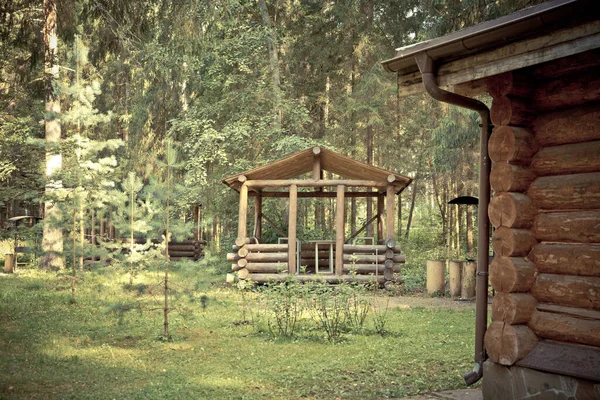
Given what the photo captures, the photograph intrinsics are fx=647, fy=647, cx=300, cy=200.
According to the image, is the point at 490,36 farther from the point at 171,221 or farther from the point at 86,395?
the point at 171,221

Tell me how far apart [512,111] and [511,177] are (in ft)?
2.15

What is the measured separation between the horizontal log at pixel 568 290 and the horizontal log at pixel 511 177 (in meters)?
0.91

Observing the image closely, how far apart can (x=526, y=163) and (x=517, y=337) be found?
1.73 metres

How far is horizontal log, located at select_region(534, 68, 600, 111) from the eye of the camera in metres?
5.96

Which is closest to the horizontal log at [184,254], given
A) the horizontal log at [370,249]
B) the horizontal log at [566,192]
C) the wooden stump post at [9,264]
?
the wooden stump post at [9,264]

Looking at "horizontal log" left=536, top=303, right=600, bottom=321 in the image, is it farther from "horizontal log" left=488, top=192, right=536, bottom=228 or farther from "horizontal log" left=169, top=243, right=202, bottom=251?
"horizontal log" left=169, top=243, right=202, bottom=251

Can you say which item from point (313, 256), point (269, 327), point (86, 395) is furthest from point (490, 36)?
point (313, 256)

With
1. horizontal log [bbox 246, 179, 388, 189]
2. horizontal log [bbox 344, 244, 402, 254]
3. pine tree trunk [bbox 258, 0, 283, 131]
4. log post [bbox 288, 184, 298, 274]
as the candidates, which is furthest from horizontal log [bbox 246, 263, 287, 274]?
pine tree trunk [bbox 258, 0, 283, 131]

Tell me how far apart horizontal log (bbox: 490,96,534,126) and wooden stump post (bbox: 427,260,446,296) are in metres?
10.8

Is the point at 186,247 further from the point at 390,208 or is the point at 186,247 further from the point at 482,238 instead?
the point at 482,238

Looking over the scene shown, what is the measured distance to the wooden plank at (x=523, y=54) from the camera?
532 cm

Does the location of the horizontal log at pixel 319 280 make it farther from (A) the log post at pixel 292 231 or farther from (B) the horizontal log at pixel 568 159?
(B) the horizontal log at pixel 568 159

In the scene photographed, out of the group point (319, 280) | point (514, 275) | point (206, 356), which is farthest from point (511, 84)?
point (319, 280)

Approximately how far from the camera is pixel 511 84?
6410mm
